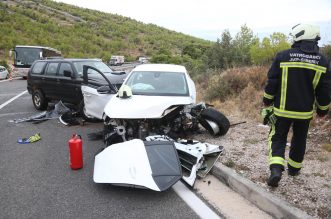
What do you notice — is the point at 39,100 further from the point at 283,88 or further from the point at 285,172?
the point at 283,88

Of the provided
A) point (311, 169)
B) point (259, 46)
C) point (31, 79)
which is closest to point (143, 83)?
point (311, 169)

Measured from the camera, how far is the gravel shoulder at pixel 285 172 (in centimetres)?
430

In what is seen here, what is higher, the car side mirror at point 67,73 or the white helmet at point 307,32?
the white helmet at point 307,32

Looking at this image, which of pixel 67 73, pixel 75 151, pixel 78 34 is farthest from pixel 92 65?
pixel 78 34

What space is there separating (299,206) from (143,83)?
427 centimetres

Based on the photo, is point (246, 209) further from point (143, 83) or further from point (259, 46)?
point (259, 46)

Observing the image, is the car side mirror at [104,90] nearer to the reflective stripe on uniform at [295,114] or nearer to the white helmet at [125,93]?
the white helmet at [125,93]

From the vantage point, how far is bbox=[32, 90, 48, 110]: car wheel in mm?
11602

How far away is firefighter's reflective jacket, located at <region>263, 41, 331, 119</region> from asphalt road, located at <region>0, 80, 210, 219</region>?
1775 millimetres

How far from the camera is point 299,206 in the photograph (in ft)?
13.5

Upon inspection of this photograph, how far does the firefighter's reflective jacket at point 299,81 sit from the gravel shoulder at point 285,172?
0.93 m

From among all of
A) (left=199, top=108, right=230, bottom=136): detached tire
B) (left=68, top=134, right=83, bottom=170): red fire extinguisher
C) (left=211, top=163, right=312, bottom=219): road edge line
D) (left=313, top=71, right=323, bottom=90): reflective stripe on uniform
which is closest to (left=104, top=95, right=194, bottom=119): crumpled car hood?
(left=199, top=108, right=230, bottom=136): detached tire

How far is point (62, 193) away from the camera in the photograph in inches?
190

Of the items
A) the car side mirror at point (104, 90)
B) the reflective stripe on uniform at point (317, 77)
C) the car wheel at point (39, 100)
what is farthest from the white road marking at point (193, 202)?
the car wheel at point (39, 100)
